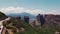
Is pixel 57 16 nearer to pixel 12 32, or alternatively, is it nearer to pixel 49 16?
pixel 49 16

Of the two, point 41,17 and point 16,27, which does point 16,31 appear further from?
point 41,17

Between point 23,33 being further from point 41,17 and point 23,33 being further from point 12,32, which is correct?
point 41,17

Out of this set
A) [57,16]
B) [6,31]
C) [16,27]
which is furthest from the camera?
[57,16]

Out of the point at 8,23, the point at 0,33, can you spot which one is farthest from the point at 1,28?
the point at 8,23

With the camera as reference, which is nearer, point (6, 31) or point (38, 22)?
point (6, 31)

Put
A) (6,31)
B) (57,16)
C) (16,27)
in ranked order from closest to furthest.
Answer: (6,31)
(16,27)
(57,16)

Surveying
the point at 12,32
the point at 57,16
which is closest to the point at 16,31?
the point at 12,32

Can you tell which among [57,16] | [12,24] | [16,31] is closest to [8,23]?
[12,24]

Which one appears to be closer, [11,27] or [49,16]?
[11,27]
